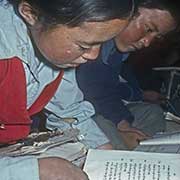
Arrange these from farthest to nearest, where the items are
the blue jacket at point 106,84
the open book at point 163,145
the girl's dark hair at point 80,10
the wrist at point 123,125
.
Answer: the wrist at point 123,125 < the blue jacket at point 106,84 < the open book at point 163,145 < the girl's dark hair at point 80,10

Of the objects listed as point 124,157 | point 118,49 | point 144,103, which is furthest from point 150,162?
point 144,103

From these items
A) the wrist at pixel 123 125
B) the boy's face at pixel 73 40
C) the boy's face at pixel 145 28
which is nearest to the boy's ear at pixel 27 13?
the boy's face at pixel 73 40

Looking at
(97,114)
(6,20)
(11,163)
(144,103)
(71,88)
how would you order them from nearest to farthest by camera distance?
(11,163) → (6,20) → (71,88) → (97,114) → (144,103)

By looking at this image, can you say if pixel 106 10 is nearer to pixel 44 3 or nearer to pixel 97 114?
pixel 44 3

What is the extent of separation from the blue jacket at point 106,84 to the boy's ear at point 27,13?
0.28 m

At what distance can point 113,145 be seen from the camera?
0.97 metres

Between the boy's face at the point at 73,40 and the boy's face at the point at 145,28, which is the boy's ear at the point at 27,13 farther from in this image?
the boy's face at the point at 145,28

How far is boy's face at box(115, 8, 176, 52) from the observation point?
1.09m

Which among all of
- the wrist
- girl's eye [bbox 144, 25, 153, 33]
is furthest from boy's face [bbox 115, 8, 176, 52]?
the wrist

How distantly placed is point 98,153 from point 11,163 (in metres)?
0.15

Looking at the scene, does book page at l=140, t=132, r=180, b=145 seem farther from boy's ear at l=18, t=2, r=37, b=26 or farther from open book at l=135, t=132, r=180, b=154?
boy's ear at l=18, t=2, r=37, b=26

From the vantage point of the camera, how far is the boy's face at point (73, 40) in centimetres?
→ 71

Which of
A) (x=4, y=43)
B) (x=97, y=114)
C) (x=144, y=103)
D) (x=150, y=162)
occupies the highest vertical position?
(x=4, y=43)

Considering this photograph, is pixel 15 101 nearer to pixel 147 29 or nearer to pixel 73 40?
pixel 73 40
